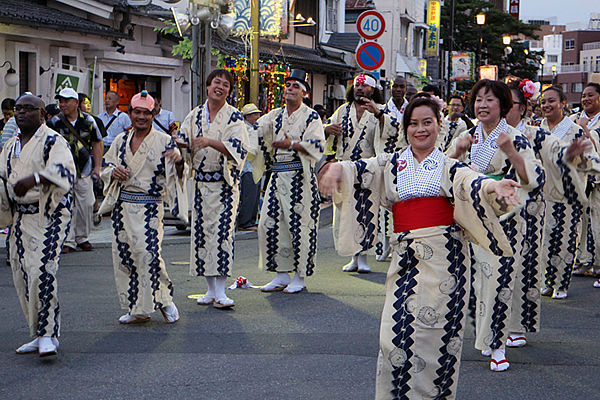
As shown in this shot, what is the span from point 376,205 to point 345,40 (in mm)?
28299

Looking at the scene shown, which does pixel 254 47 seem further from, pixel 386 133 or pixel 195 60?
pixel 386 133

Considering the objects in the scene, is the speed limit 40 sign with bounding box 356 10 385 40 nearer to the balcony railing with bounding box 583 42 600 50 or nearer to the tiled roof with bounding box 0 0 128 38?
the tiled roof with bounding box 0 0 128 38

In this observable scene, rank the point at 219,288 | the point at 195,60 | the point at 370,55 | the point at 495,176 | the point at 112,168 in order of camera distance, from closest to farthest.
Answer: the point at 495,176 < the point at 112,168 < the point at 219,288 < the point at 195,60 < the point at 370,55

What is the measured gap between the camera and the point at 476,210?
12.0 ft

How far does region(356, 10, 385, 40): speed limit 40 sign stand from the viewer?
12.8 metres

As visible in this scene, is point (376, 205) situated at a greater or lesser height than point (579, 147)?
lesser

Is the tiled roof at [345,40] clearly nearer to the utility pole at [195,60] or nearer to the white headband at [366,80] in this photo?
the utility pole at [195,60]

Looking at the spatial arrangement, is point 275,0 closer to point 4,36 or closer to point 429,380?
point 4,36

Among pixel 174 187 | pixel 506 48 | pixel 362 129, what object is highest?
pixel 506 48

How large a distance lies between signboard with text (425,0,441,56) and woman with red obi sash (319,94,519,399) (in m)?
42.2

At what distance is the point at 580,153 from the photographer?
16.9ft

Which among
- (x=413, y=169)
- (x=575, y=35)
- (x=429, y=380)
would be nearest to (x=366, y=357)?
(x=429, y=380)

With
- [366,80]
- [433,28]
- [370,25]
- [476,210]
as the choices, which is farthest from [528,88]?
[433,28]

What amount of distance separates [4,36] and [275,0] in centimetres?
469
